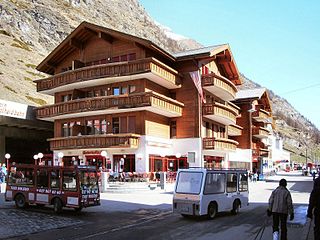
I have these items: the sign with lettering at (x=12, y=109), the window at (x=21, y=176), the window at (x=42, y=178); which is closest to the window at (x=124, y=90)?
the sign with lettering at (x=12, y=109)

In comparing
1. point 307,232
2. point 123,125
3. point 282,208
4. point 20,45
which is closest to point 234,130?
point 123,125

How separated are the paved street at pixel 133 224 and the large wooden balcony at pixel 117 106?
1594 cm

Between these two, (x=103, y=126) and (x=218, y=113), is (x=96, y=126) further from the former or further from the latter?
(x=218, y=113)

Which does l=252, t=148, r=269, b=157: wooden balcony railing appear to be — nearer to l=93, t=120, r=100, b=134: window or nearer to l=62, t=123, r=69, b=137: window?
l=93, t=120, r=100, b=134: window

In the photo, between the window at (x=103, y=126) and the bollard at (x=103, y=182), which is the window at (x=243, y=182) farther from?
the window at (x=103, y=126)

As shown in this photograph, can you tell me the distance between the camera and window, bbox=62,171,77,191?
18938mm

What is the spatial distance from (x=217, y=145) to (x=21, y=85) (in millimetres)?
39938

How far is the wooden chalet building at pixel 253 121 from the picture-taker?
62.0 metres

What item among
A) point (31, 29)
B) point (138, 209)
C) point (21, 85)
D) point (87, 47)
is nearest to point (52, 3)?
point (31, 29)

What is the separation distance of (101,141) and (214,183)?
21.9 meters

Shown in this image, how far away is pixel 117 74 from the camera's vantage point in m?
38.8

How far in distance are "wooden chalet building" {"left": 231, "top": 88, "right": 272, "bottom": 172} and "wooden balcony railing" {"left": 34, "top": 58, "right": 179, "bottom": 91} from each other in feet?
71.5

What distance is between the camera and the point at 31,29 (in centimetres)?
11088

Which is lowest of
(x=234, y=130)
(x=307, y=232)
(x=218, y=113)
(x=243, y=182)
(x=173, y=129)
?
(x=307, y=232)
